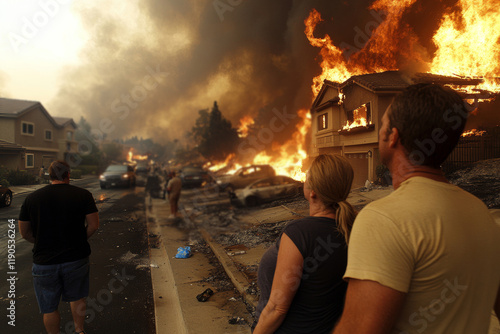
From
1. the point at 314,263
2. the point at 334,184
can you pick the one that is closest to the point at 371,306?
the point at 314,263

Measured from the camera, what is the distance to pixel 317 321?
1530 mm

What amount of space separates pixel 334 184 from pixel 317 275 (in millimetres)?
523

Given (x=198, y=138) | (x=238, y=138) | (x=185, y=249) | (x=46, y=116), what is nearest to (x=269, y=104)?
(x=238, y=138)

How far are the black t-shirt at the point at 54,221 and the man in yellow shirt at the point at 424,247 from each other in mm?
3128

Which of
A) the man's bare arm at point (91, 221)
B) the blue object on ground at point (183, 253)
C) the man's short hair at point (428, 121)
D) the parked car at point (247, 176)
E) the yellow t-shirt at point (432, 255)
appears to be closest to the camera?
the yellow t-shirt at point (432, 255)

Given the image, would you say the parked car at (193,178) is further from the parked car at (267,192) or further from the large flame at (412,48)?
the parked car at (267,192)

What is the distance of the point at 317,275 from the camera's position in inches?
58.2

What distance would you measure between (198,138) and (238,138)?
6.97 m

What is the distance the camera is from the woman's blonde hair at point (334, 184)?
158cm

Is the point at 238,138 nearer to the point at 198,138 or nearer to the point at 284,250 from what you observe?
the point at 198,138

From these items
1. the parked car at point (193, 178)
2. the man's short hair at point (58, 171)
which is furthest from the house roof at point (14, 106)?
the man's short hair at point (58, 171)

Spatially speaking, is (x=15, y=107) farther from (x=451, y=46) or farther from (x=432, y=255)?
(x=451, y=46)

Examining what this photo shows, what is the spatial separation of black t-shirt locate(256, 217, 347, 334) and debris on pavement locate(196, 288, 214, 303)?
3.18 m

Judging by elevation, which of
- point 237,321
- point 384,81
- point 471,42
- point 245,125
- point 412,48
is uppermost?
point 412,48
